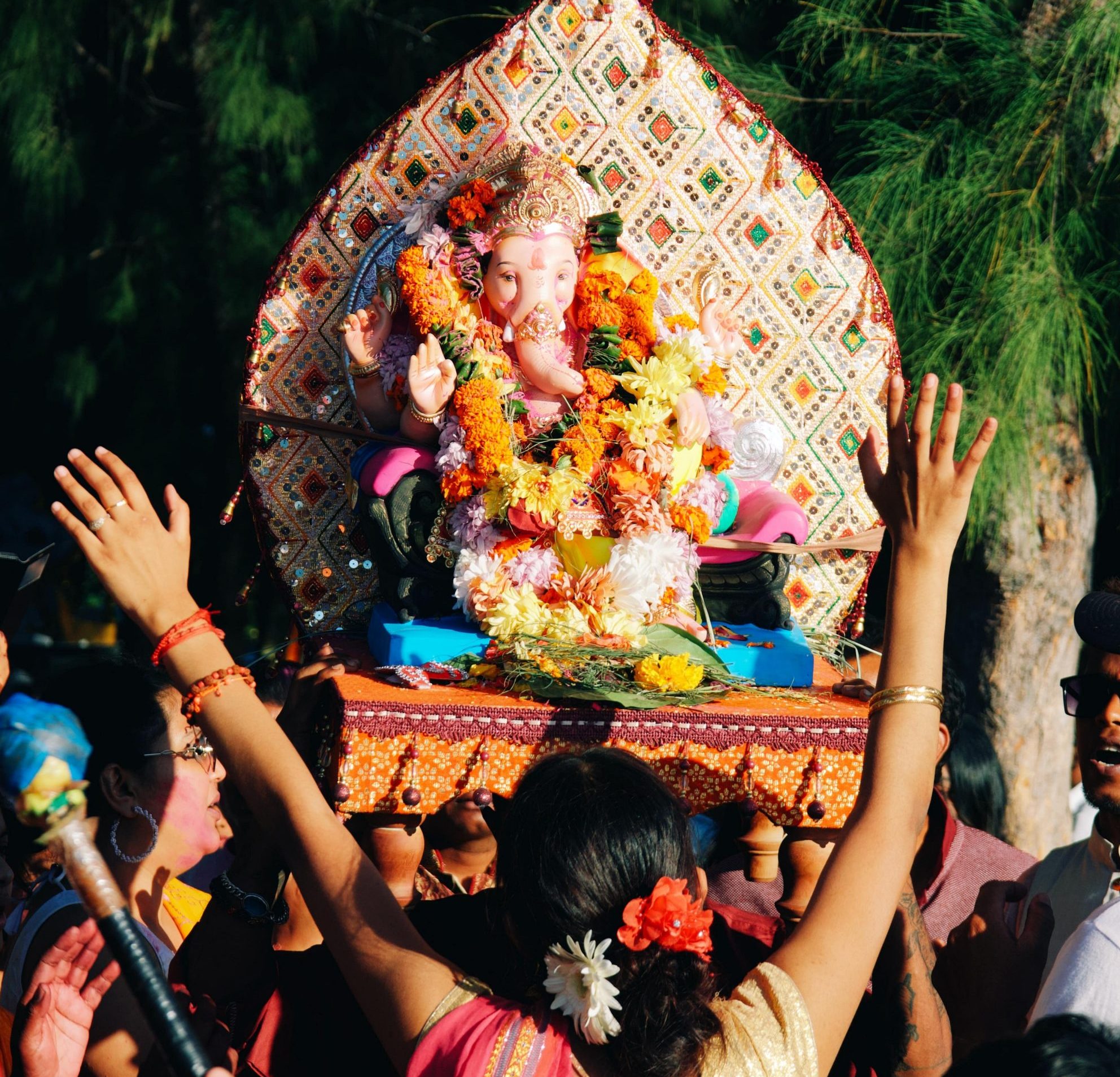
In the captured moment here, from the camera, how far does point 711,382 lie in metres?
3.38

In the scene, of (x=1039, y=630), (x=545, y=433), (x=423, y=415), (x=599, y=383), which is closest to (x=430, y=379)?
(x=423, y=415)

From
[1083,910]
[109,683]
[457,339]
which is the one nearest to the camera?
[1083,910]

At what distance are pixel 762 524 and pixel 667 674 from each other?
0.72 m

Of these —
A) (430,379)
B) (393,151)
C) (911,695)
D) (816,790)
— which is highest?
(393,151)

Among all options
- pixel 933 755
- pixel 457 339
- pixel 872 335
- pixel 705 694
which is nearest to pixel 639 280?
pixel 457 339

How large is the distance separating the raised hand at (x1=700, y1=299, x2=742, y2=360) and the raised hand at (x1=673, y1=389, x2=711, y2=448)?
0.87 ft

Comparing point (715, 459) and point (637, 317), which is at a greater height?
point (637, 317)

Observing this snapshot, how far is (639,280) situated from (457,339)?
521 mm

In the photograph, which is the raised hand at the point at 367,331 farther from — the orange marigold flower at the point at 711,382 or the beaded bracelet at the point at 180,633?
the beaded bracelet at the point at 180,633

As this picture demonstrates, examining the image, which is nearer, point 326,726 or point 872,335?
point 326,726

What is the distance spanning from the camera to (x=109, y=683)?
8.70 feet

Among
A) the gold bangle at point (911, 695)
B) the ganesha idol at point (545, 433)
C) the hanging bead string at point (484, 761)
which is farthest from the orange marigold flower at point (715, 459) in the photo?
the gold bangle at point (911, 695)

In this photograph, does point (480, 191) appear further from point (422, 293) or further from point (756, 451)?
point (756, 451)

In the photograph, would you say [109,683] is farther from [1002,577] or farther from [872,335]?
[1002,577]
